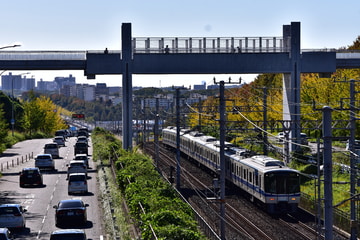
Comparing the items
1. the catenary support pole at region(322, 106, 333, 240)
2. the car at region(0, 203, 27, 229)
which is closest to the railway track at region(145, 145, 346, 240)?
the car at region(0, 203, 27, 229)

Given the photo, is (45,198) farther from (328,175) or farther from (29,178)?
(328,175)

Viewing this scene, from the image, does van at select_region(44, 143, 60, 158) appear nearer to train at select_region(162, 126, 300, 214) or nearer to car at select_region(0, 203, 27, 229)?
train at select_region(162, 126, 300, 214)

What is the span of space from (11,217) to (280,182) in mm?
14482

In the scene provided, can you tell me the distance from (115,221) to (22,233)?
4.13 m

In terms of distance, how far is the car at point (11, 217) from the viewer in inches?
1133

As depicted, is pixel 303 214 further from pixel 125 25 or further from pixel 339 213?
pixel 125 25

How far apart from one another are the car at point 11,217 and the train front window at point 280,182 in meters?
13.5

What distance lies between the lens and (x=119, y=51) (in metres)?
52.2

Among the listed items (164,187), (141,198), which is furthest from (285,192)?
(141,198)

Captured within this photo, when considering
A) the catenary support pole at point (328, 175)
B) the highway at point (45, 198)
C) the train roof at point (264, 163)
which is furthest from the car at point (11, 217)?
the catenary support pole at point (328, 175)

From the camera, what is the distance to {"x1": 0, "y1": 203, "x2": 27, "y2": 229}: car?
28.8 m

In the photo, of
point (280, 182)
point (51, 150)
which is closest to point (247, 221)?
point (280, 182)

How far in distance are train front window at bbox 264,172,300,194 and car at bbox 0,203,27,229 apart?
531 inches

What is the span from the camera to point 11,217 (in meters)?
28.8
